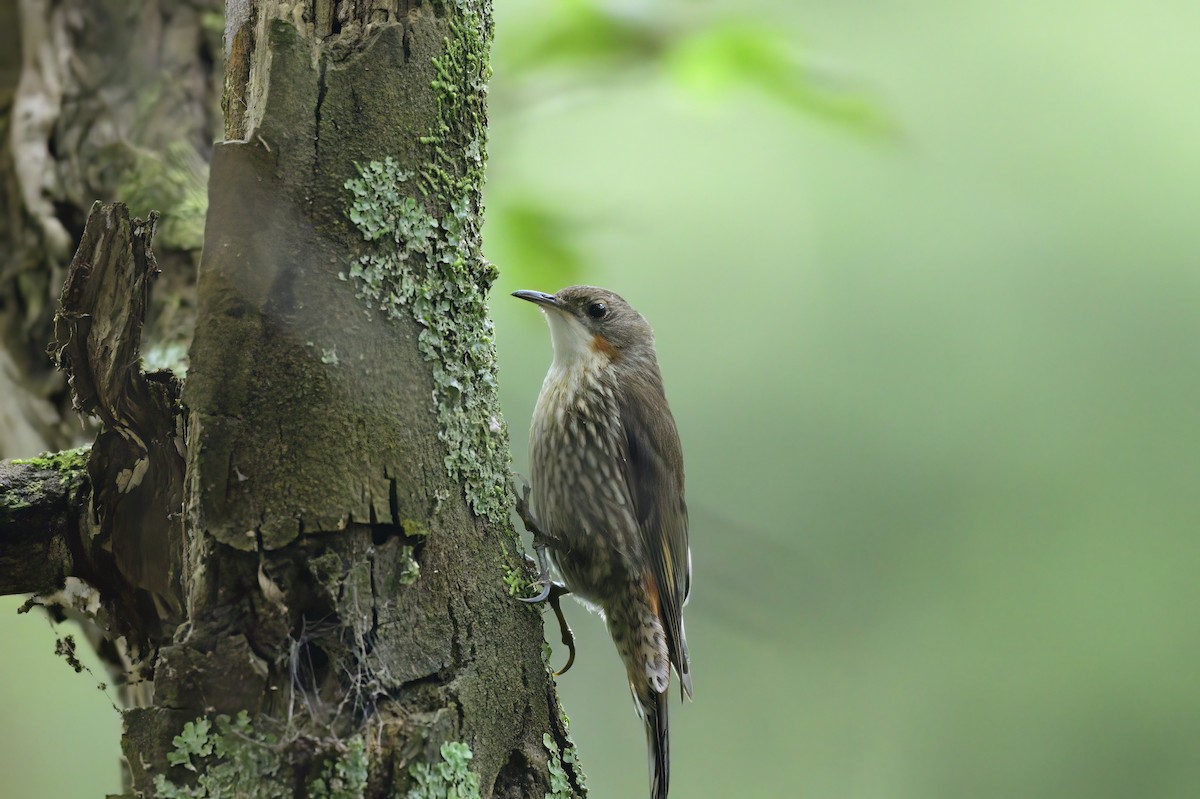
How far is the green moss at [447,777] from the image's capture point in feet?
4.88

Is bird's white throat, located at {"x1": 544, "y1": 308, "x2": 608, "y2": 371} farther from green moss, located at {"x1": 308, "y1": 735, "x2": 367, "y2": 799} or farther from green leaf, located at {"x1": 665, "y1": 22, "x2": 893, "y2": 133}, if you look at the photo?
green moss, located at {"x1": 308, "y1": 735, "x2": 367, "y2": 799}

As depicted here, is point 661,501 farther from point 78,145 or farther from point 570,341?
point 78,145

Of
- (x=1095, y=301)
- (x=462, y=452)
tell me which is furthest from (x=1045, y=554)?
(x=462, y=452)

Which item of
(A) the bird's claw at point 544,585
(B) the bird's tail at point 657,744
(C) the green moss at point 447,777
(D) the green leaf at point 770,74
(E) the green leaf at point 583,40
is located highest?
(E) the green leaf at point 583,40

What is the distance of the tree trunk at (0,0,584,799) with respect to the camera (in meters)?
1.48

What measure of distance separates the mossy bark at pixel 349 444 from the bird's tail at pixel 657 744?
73 centimetres

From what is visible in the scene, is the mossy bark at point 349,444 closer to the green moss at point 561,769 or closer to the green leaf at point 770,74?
the green moss at point 561,769

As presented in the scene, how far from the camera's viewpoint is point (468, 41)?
1.88 metres

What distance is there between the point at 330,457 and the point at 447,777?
0.52 metres

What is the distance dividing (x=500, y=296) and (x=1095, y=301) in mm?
4285

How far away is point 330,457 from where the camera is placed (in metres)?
1.59

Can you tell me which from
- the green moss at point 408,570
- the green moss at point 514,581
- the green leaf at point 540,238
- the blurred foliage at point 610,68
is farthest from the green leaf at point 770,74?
the green moss at point 408,570

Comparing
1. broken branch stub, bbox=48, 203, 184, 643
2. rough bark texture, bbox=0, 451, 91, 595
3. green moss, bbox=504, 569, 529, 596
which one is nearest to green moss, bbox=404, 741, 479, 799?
green moss, bbox=504, 569, 529, 596

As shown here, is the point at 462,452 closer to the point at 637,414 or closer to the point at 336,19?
the point at 336,19
